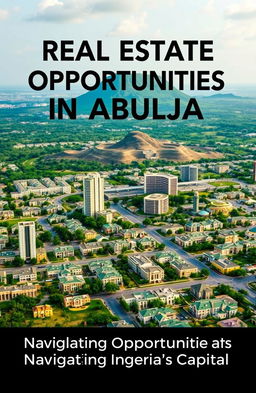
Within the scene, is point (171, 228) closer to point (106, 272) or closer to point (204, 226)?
point (204, 226)

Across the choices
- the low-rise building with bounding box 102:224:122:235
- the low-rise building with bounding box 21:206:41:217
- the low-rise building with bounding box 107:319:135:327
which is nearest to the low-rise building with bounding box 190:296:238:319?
the low-rise building with bounding box 107:319:135:327

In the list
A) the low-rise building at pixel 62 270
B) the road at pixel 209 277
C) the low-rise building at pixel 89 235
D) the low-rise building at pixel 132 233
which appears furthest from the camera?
the low-rise building at pixel 132 233

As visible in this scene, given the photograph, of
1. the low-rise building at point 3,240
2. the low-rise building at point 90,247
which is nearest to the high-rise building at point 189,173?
the low-rise building at point 90,247

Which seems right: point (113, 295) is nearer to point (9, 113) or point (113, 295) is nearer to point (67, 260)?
point (67, 260)

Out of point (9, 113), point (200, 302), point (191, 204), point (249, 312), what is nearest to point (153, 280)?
point (200, 302)

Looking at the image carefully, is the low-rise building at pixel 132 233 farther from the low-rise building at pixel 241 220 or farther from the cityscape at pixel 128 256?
the low-rise building at pixel 241 220

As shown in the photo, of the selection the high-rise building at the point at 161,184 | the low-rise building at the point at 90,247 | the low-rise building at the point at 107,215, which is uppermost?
the high-rise building at the point at 161,184
